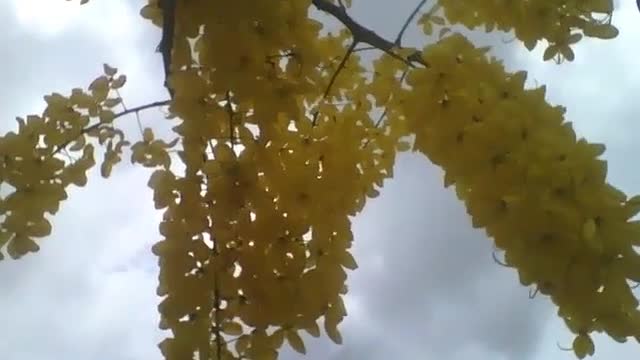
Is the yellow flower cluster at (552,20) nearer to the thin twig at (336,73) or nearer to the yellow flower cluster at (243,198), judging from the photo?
the thin twig at (336,73)

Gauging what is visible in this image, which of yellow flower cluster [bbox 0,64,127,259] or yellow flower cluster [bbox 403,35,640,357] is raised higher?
yellow flower cluster [bbox 0,64,127,259]

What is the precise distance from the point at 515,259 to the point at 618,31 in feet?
2.36

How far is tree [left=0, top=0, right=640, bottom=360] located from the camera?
151cm

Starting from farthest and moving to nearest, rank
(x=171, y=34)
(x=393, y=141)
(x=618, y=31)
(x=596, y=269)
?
(x=393, y=141), (x=618, y=31), (x=171, y=34), (x=596, y=269)

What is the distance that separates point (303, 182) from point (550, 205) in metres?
0.53

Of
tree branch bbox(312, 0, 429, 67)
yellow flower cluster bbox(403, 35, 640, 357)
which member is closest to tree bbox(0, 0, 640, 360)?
yellow flower cluster bbox(403, 35, 640, 357)

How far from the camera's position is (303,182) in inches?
72.6

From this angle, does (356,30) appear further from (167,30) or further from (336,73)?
(167,30)

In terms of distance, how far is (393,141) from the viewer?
7.90 feet

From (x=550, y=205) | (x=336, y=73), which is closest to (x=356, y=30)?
(x=336, y=73)

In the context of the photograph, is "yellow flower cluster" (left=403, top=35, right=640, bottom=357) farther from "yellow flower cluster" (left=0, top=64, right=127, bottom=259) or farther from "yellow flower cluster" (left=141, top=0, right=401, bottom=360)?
"yellow flower cluster" (left=0, top=64, right=127, bottom=259)

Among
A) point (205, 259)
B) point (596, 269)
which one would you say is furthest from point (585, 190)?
point (205, 259)

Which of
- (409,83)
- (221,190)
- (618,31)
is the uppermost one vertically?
(618,31)

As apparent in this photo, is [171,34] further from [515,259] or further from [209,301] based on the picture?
[515,259]
